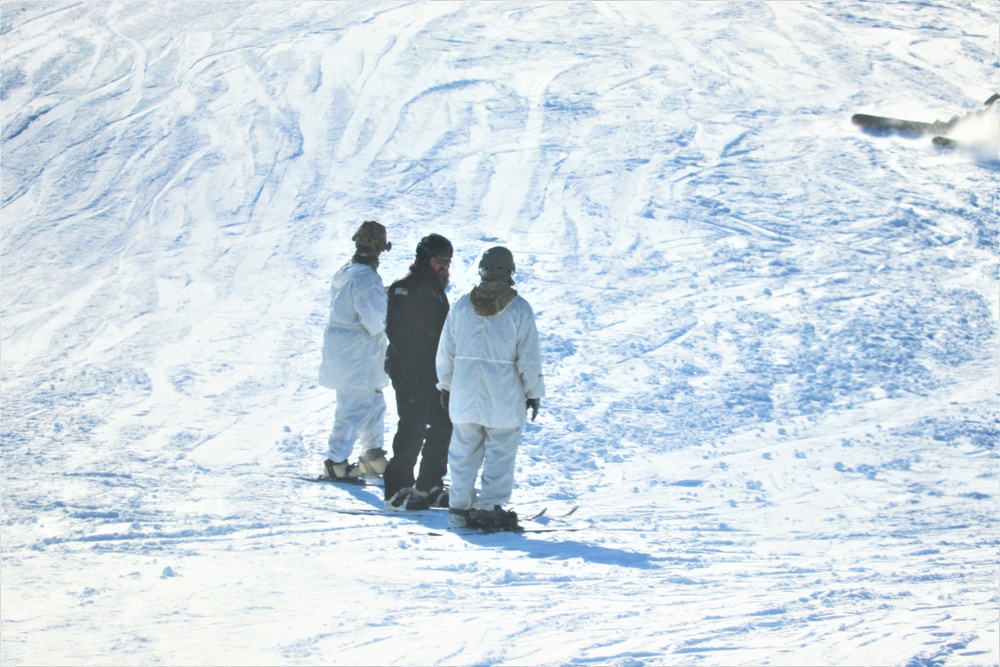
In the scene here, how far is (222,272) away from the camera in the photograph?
12156 millimetres

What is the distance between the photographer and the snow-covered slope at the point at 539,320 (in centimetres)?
490

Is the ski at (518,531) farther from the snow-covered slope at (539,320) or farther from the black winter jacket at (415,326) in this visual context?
the black winter jacket at (415,326)

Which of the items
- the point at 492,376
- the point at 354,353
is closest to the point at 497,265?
the point at 492,376

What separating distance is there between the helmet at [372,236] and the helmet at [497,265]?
4.66 ft

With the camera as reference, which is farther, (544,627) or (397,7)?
(397,7)

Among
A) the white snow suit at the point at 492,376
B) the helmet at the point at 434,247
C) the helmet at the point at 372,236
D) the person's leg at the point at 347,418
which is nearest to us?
the white snow suit at the point at 492,376

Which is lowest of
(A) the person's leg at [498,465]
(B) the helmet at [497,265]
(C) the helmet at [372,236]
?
(A) the person's leg at [498,465]

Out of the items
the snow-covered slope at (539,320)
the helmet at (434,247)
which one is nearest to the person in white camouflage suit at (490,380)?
the snow-covered slope at (539,320)

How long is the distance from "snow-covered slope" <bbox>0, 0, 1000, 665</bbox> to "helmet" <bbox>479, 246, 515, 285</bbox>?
1453 millimetres

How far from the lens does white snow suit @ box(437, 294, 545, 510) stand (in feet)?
20.1

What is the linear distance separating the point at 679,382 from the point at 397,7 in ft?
40.2

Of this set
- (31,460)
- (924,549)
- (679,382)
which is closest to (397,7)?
(679,382)

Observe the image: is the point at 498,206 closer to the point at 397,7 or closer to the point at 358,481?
the point at 358,481

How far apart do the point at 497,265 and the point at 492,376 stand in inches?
24.6
